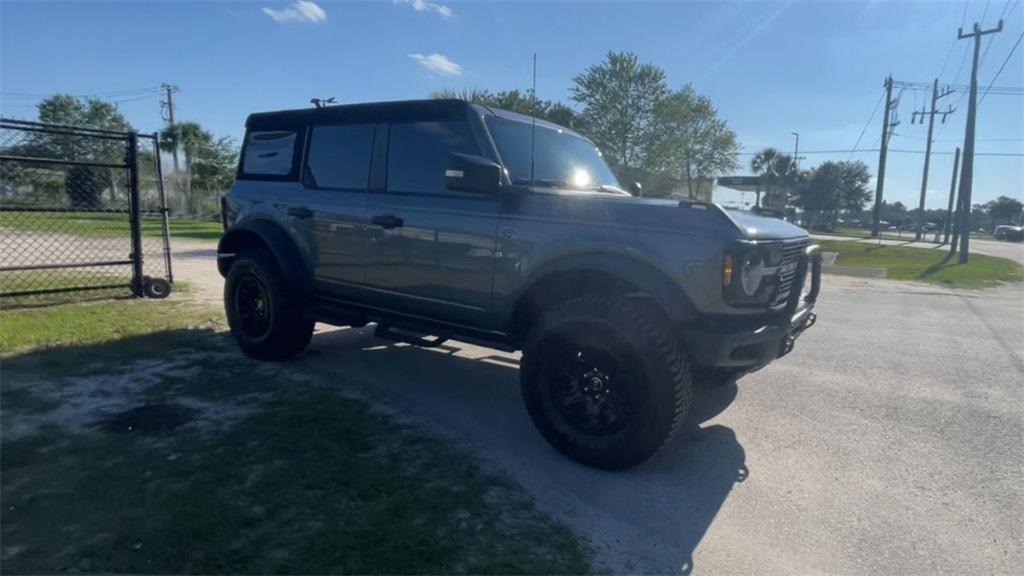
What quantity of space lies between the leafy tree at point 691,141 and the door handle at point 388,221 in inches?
867

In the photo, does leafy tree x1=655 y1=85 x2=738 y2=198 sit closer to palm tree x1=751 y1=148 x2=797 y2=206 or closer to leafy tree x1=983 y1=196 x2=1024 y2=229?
palm tree x1=751 y1=148 x2=797 y2=206

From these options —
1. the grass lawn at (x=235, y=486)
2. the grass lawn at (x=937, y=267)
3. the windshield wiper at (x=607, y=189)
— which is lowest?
the grass lawn at (x=937, y=267)

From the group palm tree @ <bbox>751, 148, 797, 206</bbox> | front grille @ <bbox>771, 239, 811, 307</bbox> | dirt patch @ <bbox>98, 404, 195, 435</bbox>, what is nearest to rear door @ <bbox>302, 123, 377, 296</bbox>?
dirt patch @ <bbox>98, 404, 195, 435</bbox>

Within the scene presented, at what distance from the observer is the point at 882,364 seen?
19.6ft

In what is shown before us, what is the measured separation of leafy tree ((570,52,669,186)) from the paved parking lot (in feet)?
63.8

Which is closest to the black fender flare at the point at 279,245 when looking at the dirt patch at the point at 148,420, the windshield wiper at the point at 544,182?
the dirt patch at the point at 148,420

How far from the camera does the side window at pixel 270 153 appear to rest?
17.6ft

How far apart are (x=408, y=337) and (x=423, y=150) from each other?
1433 mm

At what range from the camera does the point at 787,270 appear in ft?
12.2

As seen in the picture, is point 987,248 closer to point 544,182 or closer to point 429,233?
point 544,182

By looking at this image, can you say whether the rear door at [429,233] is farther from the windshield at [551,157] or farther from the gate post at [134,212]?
the gate post at [134,212]

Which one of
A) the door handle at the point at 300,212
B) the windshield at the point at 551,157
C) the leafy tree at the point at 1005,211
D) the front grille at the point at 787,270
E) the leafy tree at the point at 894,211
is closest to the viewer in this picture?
the front grille at the point at 787,270

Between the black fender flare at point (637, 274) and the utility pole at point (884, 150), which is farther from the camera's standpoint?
the utility pole at point (884, 150)

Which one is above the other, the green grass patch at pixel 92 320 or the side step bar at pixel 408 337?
the side step bar at pixel 408 337
